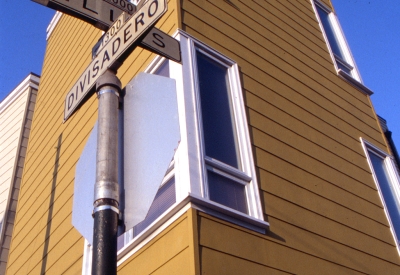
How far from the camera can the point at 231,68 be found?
5316mm

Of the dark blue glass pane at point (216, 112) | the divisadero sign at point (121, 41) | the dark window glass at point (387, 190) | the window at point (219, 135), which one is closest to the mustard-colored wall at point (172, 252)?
the window at point (219, 135)

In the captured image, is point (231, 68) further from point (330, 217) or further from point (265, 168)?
point (330, 217)

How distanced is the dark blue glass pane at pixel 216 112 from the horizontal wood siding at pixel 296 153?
24 cm

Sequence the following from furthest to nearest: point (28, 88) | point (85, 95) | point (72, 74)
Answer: point (28, 88)
point (72, 74)
point (85, 95)

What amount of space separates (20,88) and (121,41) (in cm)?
851

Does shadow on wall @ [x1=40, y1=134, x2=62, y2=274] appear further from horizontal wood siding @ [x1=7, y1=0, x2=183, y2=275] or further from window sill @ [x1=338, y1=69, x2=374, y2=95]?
window sill @ [x1=338, y1=69, x2=374, y2=95]

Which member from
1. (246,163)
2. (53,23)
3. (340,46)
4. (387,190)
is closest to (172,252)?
(246,163)

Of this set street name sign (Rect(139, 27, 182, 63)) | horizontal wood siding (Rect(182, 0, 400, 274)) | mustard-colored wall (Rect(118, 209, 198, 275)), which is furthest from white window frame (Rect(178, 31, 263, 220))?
street name sign (Rect(139, 27, 182, 63))

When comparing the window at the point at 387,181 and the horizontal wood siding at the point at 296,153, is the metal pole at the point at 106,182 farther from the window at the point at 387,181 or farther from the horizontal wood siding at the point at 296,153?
the window at the point at 387,181

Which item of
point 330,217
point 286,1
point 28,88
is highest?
point 28,88

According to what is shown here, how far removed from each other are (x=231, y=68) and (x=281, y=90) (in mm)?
814

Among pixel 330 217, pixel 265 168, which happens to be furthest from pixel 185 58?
pixel 330 217

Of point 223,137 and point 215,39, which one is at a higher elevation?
point 215,39

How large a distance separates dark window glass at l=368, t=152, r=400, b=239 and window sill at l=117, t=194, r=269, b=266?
104 inches
